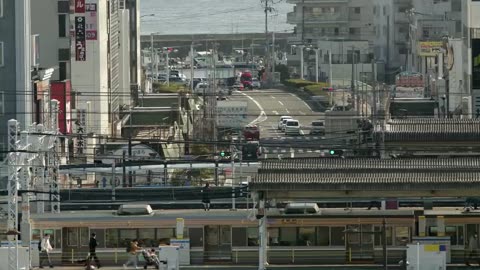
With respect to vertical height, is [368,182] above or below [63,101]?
below

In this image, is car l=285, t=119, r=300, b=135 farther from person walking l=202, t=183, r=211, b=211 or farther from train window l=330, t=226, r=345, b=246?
train window l=330, t=226, r=345, b=246

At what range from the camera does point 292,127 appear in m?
45.8

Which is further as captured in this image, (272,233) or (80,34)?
(80,34)

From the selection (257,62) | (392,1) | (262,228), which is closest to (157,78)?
(392,1)

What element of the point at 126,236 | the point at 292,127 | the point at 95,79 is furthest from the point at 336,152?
the point at 292,127

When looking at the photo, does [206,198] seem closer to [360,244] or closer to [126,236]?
[126,236]

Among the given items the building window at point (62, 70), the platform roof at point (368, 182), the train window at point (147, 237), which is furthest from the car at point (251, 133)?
the platform roof at point (368, 182)

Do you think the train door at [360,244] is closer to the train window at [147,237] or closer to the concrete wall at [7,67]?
the train window at [147,237]

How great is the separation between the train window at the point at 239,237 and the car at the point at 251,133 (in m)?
19.1

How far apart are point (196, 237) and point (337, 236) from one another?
182 cm

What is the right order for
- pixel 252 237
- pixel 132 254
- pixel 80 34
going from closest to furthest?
1. pixel 132 254
2. pixel 252 237
3. pixel 80 34

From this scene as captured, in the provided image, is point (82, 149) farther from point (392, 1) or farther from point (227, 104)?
point (392, 1)

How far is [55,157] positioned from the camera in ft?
82.1

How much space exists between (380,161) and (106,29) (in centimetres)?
1987
